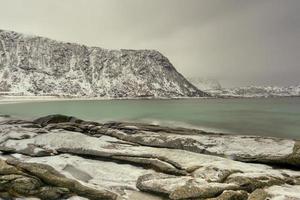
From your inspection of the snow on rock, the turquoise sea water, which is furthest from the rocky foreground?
the turquoise sea water

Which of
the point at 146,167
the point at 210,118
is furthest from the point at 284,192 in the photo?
the point at 210,118

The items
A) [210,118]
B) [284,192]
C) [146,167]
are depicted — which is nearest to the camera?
[284,192]

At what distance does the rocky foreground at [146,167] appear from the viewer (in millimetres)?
18125

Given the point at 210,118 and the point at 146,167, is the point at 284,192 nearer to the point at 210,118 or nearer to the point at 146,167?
the point at 146,167

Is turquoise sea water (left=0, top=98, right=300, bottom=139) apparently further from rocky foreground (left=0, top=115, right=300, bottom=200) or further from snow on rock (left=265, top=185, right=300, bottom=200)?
snow on rock (left=265, top=185, right=300, bottom=200)

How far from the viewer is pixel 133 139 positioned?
28578mm

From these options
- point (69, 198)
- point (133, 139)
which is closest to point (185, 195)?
point (69, 198)

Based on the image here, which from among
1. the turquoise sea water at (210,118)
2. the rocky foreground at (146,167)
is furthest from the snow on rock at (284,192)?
the turquoise sea water at (210,118)

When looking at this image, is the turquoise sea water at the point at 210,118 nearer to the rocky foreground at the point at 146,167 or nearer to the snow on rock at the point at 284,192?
the rocky foreground at the point at 146,167

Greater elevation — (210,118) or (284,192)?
(284,192)

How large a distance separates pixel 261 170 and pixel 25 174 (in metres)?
13.6

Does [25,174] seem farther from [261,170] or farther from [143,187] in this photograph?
[261,170]

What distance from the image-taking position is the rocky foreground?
18.1 metres

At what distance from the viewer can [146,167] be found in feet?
73.6
